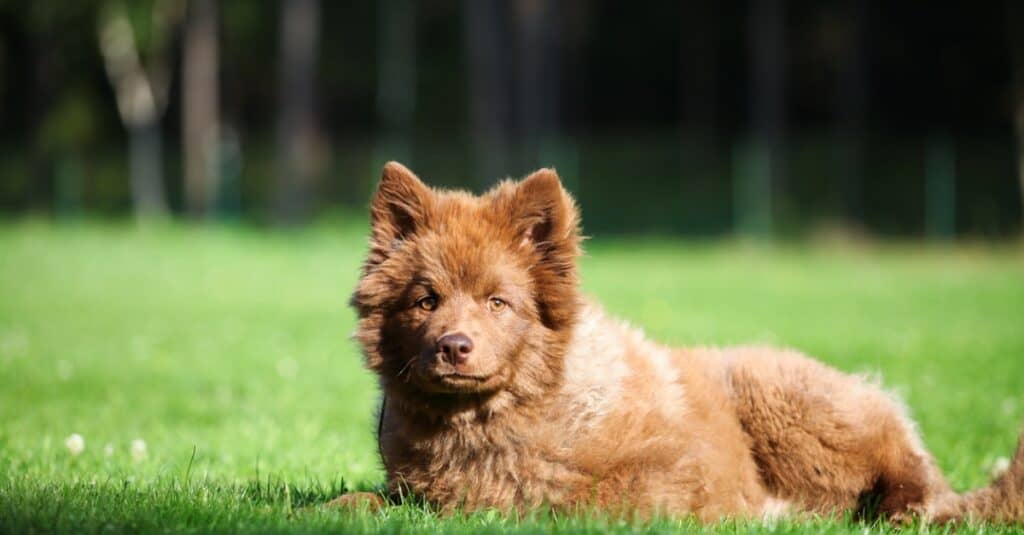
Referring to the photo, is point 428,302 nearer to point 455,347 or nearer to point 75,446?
point 455,347

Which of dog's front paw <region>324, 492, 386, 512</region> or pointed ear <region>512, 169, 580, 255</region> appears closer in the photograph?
dog's front paw <region>324, 492, 386, 512</region>

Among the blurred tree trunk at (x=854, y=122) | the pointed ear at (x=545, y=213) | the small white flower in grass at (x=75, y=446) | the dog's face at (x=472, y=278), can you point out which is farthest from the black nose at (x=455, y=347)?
the blurred tree trunk at (x=854, y=122)

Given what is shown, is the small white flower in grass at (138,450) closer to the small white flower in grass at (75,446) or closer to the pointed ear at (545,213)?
the small white flower in grass at (75,446)

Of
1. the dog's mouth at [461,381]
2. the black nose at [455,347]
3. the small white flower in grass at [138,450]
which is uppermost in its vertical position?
the black nose at [455,347]

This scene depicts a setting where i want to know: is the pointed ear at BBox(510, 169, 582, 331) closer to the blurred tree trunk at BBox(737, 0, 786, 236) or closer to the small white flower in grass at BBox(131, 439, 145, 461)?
the small white flower in grass at BBox(131, 439, 145, 461)

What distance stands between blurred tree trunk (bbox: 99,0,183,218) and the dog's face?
133ft

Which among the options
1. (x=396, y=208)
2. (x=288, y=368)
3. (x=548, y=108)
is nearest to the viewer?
(x=396, y=208)

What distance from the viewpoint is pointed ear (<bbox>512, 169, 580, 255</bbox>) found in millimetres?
5734

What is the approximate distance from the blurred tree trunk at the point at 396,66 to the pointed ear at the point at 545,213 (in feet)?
169

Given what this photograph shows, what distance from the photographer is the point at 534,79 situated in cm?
4059

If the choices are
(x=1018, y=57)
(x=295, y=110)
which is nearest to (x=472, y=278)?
(x=295, y=110)

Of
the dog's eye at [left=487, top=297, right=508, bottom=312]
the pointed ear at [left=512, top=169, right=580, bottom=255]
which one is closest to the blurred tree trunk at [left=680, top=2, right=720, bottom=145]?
the pointed ear at [left=512, top=169, right=580, bottom=255]

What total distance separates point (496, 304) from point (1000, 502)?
284 centimetres

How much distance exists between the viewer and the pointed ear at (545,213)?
5.73 m
